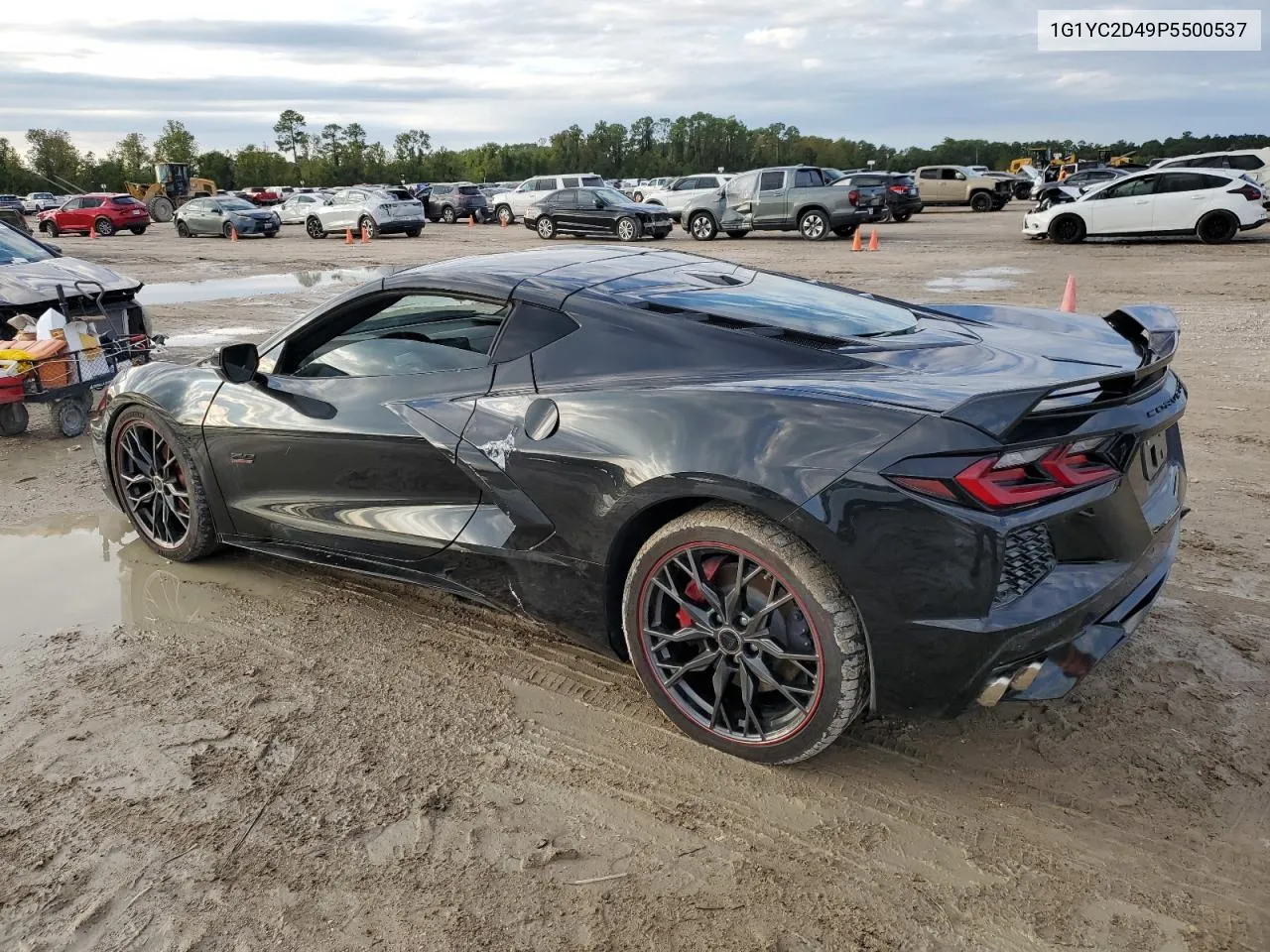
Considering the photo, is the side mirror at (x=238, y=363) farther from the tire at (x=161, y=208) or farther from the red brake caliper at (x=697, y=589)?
the tire at (x=161, y=208)

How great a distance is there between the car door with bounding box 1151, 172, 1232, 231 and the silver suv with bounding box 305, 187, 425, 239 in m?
19.8

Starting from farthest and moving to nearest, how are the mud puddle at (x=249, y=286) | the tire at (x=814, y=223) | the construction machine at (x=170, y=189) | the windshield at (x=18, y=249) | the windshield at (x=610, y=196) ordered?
the construction machine at (x=170, y=189), the windshield at (x=610, y=196), the tire at (x=814, y=223), the mud puddle at (x=249, y=286), the windshield at (x=18, y=249)

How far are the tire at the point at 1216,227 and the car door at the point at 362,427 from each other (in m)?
19.9

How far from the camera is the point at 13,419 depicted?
7129 millimetres

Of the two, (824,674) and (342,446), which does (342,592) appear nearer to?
(342,446)

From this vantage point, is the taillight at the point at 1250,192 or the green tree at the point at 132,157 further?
the green tree at the point at 132,157

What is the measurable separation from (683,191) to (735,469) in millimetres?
30636

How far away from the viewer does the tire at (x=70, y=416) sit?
706 centimetres

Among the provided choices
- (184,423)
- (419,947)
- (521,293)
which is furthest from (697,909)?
(184,423)

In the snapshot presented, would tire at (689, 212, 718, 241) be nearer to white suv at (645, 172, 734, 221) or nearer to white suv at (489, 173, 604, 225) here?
white suv at (645, 172, 734, 221)

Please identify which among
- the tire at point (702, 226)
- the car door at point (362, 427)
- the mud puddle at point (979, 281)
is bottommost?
the mud puddle at point (979, 281)

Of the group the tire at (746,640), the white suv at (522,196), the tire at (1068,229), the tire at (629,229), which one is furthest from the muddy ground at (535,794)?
the white suv at (522,196)

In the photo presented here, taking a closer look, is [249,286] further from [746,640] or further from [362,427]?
[746,640]

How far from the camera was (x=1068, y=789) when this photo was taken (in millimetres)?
2826
